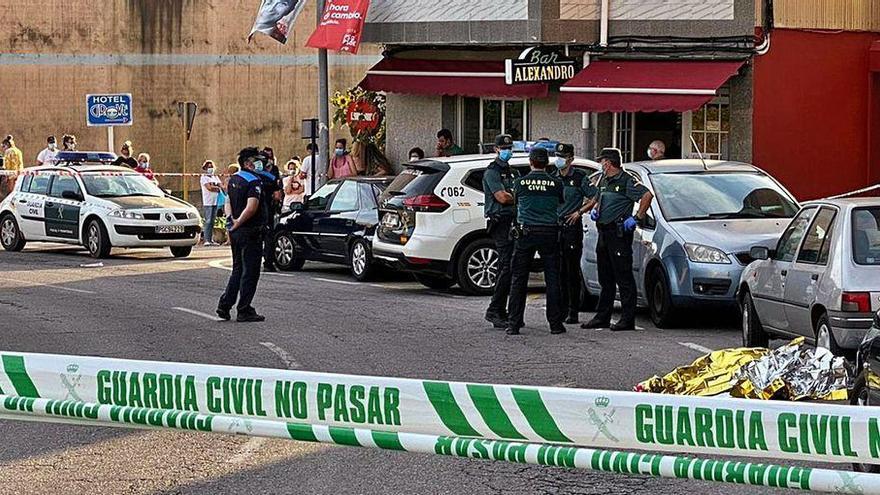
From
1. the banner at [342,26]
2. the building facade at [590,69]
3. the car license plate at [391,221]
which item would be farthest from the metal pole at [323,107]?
the car license plate at [391,221]

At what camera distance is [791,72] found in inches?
926

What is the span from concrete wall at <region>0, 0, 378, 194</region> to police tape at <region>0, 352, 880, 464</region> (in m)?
34.2

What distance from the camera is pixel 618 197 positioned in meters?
14.5

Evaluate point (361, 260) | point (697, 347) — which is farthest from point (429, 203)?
point (697, 347)

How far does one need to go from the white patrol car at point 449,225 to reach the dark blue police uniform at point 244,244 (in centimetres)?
327

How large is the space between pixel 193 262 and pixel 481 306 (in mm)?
8574

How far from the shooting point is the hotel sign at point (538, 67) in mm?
24219

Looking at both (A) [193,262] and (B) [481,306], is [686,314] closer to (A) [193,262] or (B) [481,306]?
(B) [481,306]

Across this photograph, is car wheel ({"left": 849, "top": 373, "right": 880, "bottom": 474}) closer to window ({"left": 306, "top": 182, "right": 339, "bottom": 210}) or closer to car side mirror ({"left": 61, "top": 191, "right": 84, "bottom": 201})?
window ({"left": 306, "top": 182, "right": 339, "bottom": 210})

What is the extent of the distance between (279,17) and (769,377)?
18.4 metres

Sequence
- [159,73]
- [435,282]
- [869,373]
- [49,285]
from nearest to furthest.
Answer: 1. [869,373]
2. [435,282]
3. [49,285]
4. [159,73]

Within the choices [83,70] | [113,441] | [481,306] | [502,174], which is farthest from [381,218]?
[83,70]

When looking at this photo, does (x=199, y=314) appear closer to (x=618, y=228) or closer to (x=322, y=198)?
(x=618, y=228)

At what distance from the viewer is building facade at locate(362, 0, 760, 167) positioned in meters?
23.3
